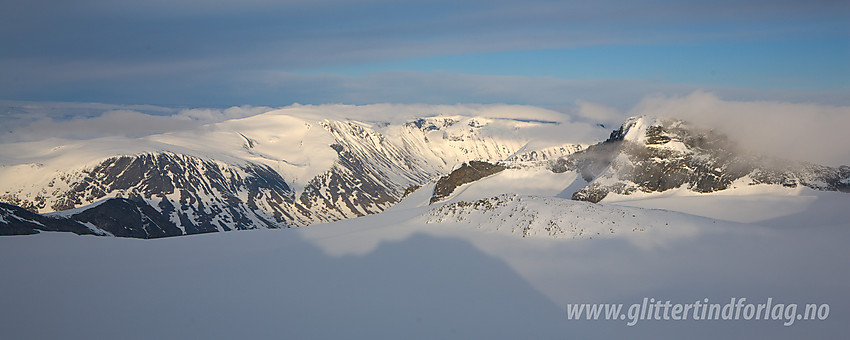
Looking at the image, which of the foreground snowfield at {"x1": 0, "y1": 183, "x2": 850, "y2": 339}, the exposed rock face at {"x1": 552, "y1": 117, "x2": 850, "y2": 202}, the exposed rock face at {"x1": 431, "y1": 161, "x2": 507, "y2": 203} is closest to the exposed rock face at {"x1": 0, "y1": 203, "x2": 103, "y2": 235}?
the exposed rock face at {"x1": 431, "y1": 161, "x2": 507, "y2": 203}

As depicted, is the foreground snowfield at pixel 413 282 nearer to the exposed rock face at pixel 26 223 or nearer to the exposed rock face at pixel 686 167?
the exposed rock face at pixel 686 167

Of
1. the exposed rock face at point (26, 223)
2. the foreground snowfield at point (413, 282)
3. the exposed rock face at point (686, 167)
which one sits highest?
the foreground snowfield at point (413, 282)

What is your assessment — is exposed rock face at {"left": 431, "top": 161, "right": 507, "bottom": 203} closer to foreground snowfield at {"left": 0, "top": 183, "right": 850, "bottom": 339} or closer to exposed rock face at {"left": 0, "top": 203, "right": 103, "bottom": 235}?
exposed rock face at {"left": 0, "top": 203, "right": 103, "bottom": 235}

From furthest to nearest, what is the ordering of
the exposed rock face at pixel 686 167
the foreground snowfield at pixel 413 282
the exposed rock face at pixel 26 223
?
the exposed rock face at pixel 26 223, the exposed rock face at pixel 686 167, the foreground snowfield at pixel 413 282

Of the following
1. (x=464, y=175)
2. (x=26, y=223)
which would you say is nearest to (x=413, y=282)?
(x=464, y=175)

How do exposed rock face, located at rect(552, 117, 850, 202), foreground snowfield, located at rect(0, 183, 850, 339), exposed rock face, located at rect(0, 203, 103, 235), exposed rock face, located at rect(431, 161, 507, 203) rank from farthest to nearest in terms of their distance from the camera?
1. exposed rock face, located at rect(431, 161, 507, 203)
2. exposed rock face, located at rect(0, 203, 103, 235)
3. exposed rock face, located at rect(552, 117, 850, 202)
4. foreground snowfield, located at rect(0, 183, 850, 339)

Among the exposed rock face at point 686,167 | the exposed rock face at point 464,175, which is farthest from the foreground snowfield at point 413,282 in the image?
the exposed rock face at point 464,175

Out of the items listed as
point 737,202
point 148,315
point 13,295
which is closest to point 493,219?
point 148,315
